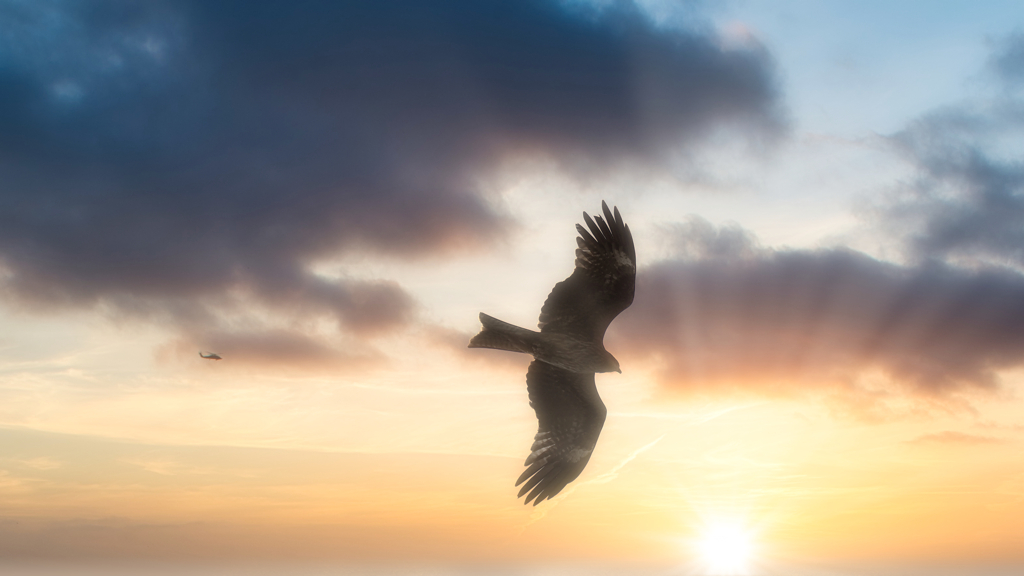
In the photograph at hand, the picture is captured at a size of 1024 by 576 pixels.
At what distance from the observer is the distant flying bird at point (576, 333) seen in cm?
1298

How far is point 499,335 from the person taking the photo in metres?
12.7

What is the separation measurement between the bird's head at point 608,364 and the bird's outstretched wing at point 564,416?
761 mm

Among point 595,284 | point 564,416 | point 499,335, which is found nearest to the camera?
point 499,335

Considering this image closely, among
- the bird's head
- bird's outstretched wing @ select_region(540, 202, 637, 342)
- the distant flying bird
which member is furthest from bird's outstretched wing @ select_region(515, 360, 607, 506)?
bird's outstretched wing @ select_region(540, 202, 637, 342)

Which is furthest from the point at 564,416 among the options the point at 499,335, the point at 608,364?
the point at 499,335

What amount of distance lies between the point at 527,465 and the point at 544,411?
1.23 m

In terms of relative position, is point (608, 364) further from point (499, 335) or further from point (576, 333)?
point (499, 335)

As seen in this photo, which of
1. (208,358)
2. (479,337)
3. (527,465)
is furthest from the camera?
(208,358)

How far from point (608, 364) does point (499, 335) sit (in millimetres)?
2434

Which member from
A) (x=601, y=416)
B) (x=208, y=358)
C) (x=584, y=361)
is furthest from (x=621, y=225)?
(x=208, y=358)

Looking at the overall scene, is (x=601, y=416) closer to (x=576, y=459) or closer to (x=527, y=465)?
(x=576, y=459)

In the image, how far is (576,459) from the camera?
14070mm

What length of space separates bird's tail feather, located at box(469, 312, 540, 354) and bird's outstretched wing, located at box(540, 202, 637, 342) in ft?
1.89

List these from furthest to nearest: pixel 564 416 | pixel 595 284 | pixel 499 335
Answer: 1. pixel 564 416
2. pixel 595 284
3. pixel 499 335
